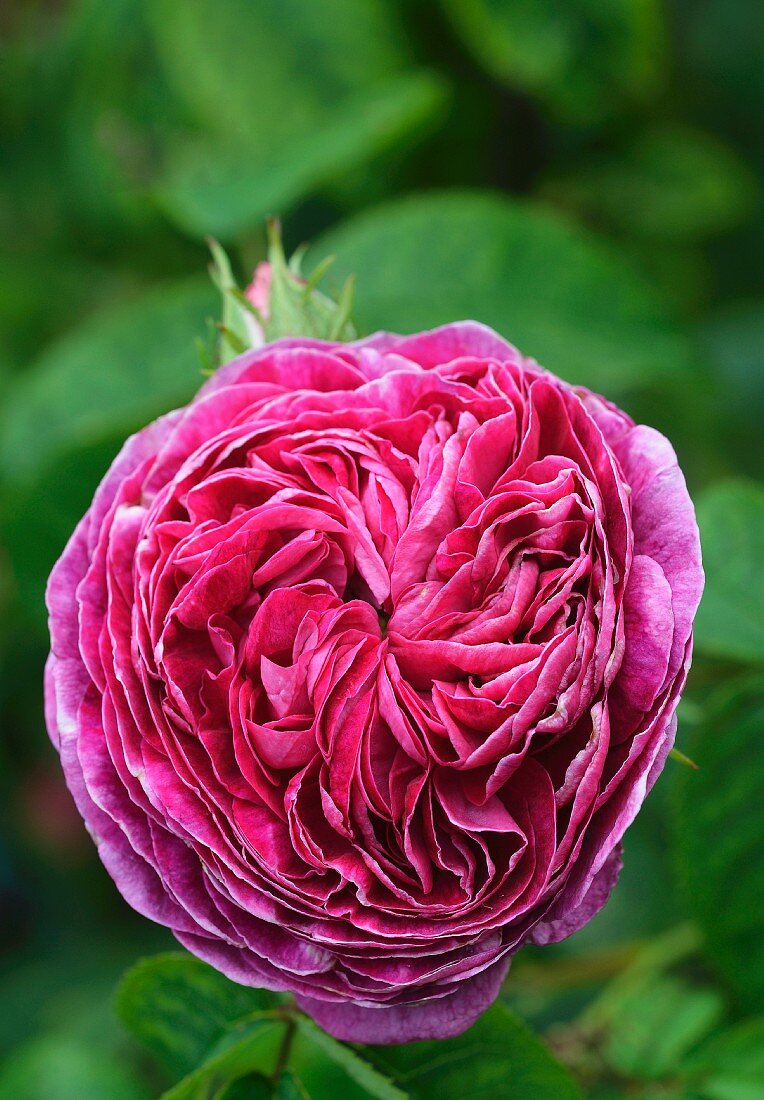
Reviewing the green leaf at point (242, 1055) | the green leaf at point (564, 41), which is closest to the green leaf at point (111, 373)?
the green leaf at point (564, 41)

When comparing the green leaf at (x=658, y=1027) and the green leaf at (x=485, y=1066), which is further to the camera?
the green leaf at (x=658, y=1027)

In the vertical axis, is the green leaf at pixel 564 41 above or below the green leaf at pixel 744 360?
above

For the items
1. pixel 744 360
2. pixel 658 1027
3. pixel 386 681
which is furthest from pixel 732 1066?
pixel 744 360

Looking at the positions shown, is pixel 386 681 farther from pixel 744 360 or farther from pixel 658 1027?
pixel 744 360

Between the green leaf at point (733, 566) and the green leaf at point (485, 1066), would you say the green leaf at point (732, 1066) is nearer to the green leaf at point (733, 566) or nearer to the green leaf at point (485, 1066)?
the green leaf at point (485, 1066)

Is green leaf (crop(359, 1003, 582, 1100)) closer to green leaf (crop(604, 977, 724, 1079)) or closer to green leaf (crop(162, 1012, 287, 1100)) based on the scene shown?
green leaf (crop(162, 1012, 287, 1100))

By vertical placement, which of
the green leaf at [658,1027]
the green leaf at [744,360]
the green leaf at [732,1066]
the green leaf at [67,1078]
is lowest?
the green leaf at [67,1078]
